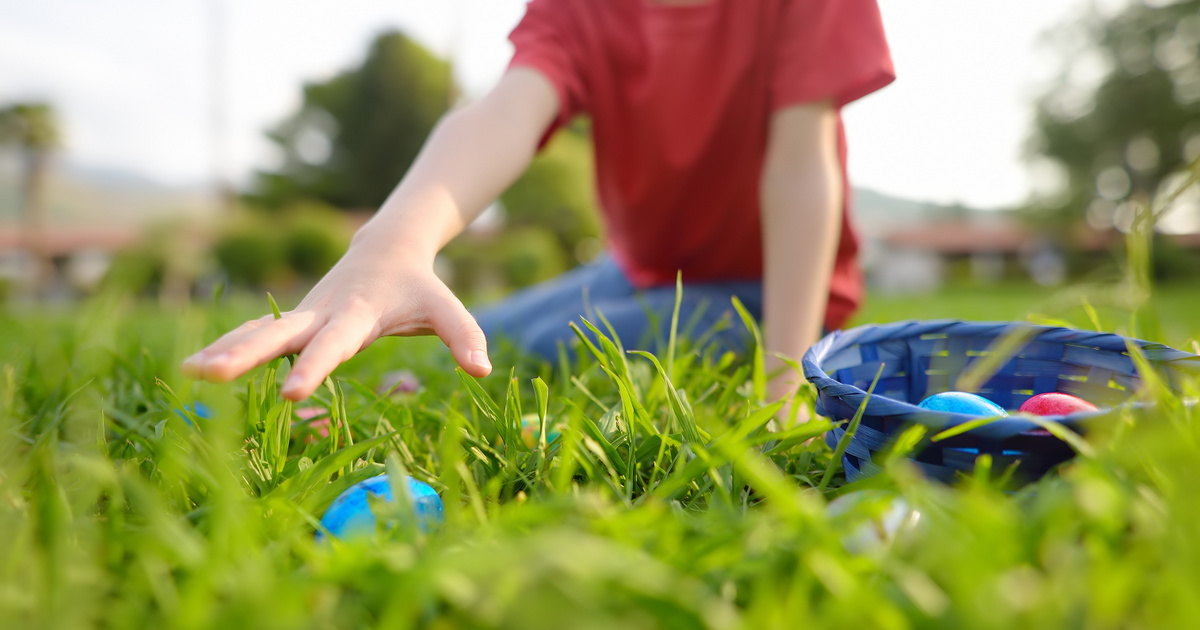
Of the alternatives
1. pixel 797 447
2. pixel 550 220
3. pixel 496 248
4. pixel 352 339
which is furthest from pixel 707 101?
pixel 550 220

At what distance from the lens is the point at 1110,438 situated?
2.02 ft

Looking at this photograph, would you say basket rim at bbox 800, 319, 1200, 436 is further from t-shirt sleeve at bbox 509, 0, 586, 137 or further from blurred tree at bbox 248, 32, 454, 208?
blurred tree at bbox 248, 32, 454, 208

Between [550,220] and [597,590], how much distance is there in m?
15.2

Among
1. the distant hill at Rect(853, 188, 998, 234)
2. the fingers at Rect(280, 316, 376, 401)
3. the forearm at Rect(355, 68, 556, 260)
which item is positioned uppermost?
the forearm at Rect(355, 68, 556, 260)

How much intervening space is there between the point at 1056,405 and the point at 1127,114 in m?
22.0

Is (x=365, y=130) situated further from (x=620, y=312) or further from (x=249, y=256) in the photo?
(x=620, y=312)

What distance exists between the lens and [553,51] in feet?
5.27

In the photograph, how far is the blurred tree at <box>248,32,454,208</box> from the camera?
19.3m

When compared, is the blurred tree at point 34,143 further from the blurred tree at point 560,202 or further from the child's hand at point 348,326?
the child's hand at point 348,326

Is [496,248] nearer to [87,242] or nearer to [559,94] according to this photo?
[559,94]

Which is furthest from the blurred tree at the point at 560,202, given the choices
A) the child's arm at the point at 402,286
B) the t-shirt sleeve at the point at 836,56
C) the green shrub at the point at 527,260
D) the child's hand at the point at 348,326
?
the child's hand at the point at 348,326

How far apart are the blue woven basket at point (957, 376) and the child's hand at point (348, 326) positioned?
392mm

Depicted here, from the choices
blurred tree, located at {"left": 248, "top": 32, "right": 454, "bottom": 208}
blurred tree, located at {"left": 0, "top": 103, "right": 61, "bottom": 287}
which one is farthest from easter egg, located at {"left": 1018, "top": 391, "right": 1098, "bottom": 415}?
blurred tree, located at {"left": 0, "top": 103, "right": 61, "bottom": 287}

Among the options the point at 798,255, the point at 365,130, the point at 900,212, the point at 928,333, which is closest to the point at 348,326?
the point at 928,333
